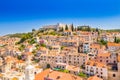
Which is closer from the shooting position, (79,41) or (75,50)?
(75,50)

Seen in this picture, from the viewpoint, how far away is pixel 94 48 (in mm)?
32219

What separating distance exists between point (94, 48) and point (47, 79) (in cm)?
1238

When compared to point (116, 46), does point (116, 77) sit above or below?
below

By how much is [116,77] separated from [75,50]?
10886 mm

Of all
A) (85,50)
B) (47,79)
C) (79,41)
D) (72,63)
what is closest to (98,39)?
(79,41)

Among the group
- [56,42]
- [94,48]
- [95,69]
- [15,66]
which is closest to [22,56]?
[15,66]

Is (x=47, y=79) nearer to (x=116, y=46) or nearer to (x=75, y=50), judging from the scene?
(x=75, y=50)

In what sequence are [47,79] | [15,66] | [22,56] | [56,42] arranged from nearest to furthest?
1. [47,79]
2. [15,66]
3. [22,56]
4. [56,42]

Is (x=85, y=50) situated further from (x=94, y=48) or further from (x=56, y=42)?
(x=56, y=42)

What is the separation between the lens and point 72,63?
29.3m

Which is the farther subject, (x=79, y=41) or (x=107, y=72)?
(x=79, y=41)

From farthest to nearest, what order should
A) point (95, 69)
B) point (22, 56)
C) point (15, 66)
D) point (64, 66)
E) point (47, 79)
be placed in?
point (22, 56), point (15, 66), point (64, 66), point (95, 69), point (47, 79)

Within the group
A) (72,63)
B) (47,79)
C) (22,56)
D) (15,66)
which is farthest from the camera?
(22,56)

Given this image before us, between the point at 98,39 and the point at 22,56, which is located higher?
the point at 98,39
